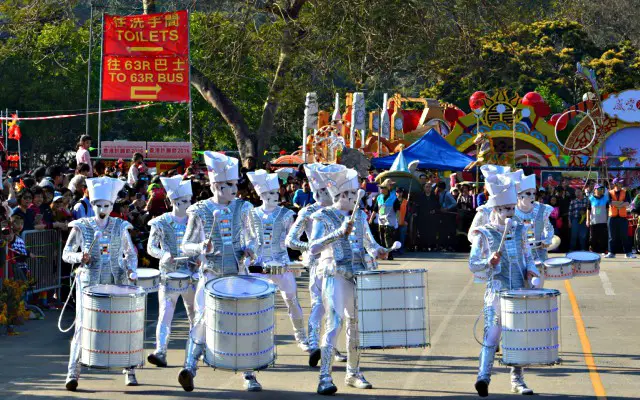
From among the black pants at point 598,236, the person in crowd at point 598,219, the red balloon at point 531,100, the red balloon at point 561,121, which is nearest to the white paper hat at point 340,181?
the person in crowd at point 598,219

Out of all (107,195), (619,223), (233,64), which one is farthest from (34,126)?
(107,195)

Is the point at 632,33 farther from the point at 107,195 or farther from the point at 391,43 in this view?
the point at 107,195

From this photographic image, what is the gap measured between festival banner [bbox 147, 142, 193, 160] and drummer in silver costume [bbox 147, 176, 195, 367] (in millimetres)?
11390

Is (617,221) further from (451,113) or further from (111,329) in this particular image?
(111,329)

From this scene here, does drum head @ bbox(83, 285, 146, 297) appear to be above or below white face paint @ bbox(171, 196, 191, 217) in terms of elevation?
below

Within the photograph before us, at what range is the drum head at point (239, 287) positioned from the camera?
31.4 feet

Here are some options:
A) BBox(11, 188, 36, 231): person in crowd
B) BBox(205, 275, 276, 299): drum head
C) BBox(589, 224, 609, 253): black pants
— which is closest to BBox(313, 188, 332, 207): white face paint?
BBox(205, 275, 276, 299): drum head

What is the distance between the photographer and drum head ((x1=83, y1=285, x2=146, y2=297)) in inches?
389

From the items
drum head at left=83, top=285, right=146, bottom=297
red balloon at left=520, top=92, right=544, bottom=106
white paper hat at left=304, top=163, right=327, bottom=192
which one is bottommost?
drum head at left=83, top=285, right=146, bottom=297

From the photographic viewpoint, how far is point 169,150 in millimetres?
23562

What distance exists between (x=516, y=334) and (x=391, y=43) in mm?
15707

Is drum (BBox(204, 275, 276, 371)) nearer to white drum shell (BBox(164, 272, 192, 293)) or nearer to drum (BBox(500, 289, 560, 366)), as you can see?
white drum shell (BBox(164, 272, 192, 293))

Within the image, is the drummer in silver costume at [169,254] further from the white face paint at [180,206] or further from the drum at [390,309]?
the drum at [390,309]

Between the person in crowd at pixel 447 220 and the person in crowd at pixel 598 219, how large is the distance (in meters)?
3.02
